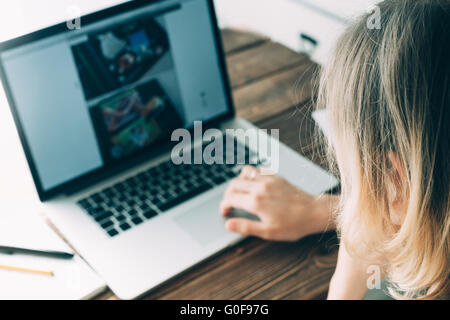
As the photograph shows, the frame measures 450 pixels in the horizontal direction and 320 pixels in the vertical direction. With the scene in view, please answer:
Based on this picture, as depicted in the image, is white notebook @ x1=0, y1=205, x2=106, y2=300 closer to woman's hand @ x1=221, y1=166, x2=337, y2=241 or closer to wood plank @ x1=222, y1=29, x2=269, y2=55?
woman's hand @ x1=221, y1=166, x2=337, y2=241

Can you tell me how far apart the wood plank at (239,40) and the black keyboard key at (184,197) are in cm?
53

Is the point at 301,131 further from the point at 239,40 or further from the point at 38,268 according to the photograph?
the point at 38,268

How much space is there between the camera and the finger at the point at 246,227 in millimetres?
730

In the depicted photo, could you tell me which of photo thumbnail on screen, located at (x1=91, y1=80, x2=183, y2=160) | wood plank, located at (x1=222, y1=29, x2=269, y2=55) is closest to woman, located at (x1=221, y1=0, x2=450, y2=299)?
photo thumbnail on screen, located at (x1=91, y1=80, x2=183, y2=160)

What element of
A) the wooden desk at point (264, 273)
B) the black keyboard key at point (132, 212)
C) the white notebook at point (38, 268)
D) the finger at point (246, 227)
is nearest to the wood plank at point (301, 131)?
the wooden desk at point (264, 273)

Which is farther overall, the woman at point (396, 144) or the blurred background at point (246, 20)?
the blurred background at point (246, 20)

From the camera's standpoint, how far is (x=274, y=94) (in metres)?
1.10

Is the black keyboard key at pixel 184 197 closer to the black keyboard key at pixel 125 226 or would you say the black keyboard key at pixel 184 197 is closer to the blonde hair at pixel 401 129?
the black keyboard key at pixel 125 226

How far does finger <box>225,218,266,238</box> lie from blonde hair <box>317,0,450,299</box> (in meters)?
0.15

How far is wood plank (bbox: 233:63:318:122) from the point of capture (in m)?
1.05

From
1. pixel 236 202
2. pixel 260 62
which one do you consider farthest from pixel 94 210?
pixel 260 62

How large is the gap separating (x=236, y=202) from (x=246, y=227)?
5cm
